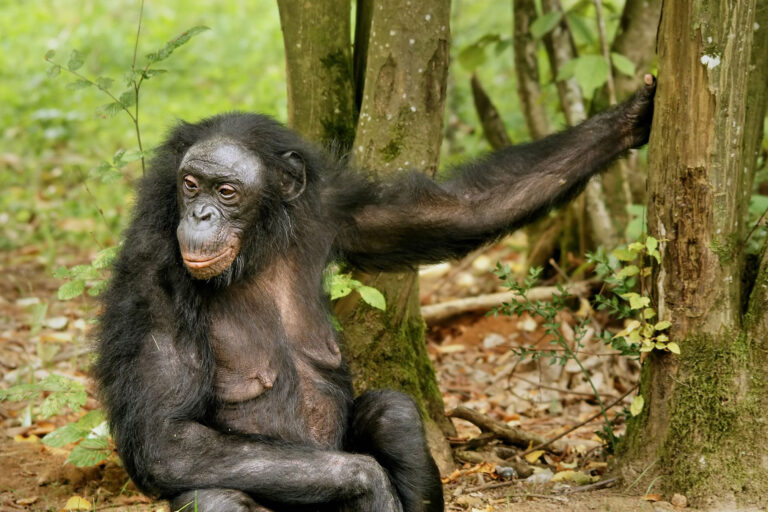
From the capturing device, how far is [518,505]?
477cm

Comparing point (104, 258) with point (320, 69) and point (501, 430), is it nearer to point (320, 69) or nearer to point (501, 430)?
point (320, 69)

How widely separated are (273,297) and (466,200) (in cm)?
122

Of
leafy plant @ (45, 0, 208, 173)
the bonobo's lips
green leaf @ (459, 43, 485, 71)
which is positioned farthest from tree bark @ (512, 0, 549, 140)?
the bonobo's lips

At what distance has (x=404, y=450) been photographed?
4.43m

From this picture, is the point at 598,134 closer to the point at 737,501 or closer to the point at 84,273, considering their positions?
the point at 737,501

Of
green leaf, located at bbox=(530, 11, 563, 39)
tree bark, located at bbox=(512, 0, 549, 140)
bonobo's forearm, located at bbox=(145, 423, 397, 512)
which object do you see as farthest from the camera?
tree bark, located at bbox=(512, 0, 549, 140)

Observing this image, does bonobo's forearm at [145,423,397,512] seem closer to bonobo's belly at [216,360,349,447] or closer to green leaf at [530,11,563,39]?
bonobo's belly at [216,360,349,447]

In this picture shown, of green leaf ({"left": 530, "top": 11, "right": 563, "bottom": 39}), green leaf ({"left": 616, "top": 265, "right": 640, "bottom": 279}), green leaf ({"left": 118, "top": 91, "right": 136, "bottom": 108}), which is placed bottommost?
green leaf ({"left": 616, "top": 265, "right": 640, "bottom": 279})

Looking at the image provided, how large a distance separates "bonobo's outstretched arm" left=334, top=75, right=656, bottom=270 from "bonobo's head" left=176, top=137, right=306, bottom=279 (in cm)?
49

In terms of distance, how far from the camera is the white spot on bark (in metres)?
4.20

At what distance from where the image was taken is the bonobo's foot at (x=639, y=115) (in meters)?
4.70

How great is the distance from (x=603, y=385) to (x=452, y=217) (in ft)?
8.42

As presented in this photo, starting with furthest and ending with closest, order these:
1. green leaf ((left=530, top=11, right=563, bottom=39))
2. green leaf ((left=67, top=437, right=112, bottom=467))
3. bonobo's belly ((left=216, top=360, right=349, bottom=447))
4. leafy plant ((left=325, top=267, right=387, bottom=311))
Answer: green leaf ((left=530, top=11, right=563, bottom=39)) → green leaf ((left=67, top=437, right=112, bottom=467)) → leafy plant ((left=325, top=267, right=387, bottom=311)) → bonobo's belly ((left=216, top=360, right=349, bottom=447))

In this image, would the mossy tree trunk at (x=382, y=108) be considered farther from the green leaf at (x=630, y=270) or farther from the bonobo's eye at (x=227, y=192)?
the green leaf at (x=630, y=270)
